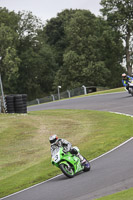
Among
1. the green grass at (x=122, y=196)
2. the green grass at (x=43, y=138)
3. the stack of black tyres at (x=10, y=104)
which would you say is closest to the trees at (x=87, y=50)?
the stack of black tyres at (x=10, y=104)

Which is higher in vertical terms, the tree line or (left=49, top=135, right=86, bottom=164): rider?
the tree line

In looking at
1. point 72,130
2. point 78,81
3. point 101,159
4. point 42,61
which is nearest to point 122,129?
Result: point 72,130

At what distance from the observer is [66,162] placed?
12.4m

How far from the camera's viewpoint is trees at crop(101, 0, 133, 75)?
2539 inches

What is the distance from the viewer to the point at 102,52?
7181 centimetres

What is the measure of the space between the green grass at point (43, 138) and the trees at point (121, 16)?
35969mm

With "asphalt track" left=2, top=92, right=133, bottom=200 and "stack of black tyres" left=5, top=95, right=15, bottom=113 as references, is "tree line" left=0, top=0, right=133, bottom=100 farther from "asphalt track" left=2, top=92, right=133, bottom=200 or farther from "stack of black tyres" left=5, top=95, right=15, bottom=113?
"asphalt track" left=2, top=92, right=133, bottom=200

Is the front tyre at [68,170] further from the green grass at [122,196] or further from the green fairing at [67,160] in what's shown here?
the green grass at [122,196]

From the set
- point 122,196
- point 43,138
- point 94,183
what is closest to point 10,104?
point 43,138

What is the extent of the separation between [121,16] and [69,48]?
33.0ft

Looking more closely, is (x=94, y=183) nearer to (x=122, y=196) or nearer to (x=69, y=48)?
(x=122, y=196)

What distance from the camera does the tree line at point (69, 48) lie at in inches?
2559

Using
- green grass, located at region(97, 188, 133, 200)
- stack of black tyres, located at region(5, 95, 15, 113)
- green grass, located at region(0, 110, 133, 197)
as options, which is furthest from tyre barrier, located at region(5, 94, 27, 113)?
green grass, located at region(97, 188, 133, 200)

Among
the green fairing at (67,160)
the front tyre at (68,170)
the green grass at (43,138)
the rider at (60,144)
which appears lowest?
the green grass at (43,138)
